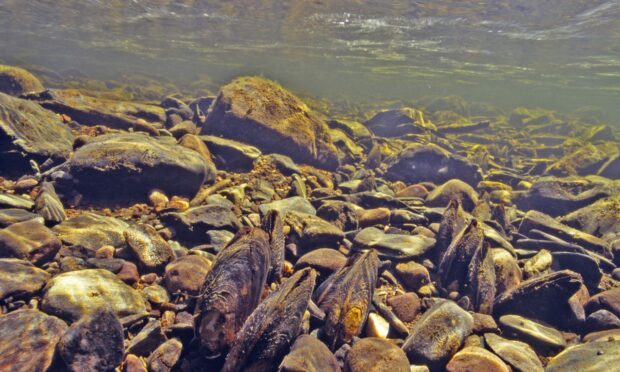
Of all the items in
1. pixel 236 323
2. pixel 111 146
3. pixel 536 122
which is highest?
pixel 111 146

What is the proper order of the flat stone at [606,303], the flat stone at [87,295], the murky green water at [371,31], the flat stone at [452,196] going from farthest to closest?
the murky green water at [371,31]
the flat stone at [452,196]
the flat stone at [606,303]
the flat stone at [87,295]

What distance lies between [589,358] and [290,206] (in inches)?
155

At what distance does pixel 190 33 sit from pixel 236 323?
31505 millimetres

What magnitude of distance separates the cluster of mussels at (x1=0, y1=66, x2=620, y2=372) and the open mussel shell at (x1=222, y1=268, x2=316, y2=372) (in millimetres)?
13

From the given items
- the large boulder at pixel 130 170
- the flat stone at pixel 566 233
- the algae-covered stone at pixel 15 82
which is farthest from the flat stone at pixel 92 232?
the algae-covered stone at pixel 15 82

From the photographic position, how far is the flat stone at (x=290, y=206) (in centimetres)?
548

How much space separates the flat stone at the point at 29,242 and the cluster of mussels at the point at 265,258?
0.02m

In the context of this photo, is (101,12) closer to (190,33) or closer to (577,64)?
(190,33)

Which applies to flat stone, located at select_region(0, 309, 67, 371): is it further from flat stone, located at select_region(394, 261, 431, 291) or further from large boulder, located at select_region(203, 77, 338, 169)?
large boulder, located at select_region(203, 77, 338, 169)

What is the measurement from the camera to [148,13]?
2330cm

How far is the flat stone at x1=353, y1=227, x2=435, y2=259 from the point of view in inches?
185

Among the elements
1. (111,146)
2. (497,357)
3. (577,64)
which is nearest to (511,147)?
(497,357)

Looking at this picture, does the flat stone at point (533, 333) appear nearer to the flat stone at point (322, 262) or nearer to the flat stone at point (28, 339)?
the flat stone at point (322, 262)

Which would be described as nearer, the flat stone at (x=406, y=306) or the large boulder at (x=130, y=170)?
the flat stone at (x=406, y=306)
